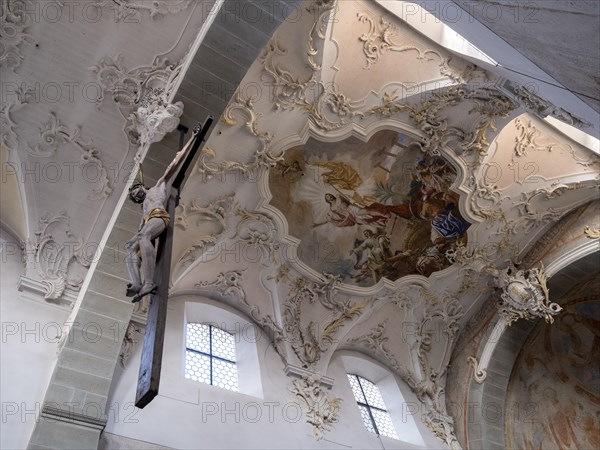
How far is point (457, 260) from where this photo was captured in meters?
12.8

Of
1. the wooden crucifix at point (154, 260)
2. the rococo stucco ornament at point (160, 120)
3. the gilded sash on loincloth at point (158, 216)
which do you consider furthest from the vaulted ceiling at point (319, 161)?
the gilded sash on loincloth at point (158, 216)

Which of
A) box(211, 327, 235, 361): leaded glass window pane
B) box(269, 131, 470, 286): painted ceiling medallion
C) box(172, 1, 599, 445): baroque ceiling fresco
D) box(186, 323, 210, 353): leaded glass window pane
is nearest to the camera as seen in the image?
box(172, 1, 599, 445): baroque ceiling fresco

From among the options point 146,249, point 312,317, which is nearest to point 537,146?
point 312,317

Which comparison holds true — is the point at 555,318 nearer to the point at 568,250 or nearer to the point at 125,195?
the point at 568,250

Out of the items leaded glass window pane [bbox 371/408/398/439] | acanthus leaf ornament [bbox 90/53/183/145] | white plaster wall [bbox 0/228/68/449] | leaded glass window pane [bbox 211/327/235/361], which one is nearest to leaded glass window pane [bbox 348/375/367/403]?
leaded glass window pane [bbox 371/408/398/439]

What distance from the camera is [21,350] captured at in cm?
801

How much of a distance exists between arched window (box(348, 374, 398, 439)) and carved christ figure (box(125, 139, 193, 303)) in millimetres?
6778

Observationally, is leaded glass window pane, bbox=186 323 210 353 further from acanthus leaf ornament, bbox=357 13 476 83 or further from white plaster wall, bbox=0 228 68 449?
acanthus leaf ornament, bbox=357 13 476 83

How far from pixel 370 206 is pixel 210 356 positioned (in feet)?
13.5

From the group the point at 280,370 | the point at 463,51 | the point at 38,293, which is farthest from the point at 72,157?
the point at 463,51

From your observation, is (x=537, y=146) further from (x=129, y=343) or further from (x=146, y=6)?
(x=129, y=343)

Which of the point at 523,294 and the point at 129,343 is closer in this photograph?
the point at 129,343

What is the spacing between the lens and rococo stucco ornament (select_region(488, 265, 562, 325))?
39.9 feet

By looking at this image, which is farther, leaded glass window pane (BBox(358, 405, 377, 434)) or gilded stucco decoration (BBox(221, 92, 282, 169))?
leaded glass window pane (BBox(358, 405, 377, 434))
